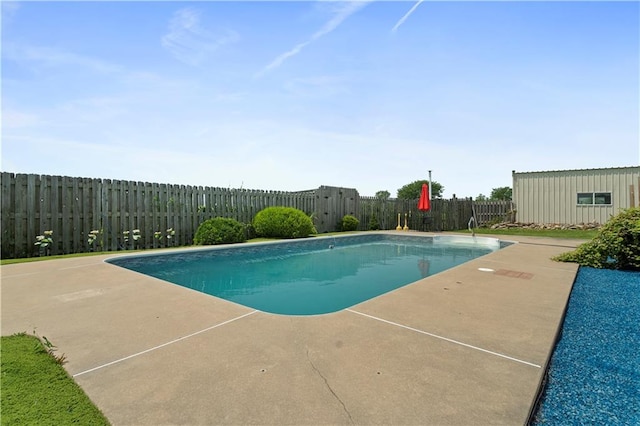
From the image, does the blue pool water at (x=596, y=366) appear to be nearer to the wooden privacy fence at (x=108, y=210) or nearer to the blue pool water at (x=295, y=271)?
the blue pool water at (x=295, y=271)

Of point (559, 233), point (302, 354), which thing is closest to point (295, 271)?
point (302, 354)

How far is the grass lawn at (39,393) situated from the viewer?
1.36 metres

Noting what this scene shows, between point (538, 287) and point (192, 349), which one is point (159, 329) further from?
point (538, 287)

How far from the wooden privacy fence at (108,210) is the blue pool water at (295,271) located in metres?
2.19

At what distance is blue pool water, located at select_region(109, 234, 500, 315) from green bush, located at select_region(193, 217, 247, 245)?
0.99m

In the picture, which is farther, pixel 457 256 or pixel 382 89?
pixel 382 89

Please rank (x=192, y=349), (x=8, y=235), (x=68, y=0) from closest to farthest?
(x=192, y=349) → (x=68, y=0) → (x=8, y=235)

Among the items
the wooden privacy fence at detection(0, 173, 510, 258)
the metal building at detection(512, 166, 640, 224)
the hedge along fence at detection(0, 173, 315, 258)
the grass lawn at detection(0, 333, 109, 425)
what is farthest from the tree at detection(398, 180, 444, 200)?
the grass lawn at detection(0, 333, 109, 425)

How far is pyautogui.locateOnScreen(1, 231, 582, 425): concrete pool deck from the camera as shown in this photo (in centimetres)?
146

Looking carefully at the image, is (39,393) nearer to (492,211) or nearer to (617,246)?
(617,246)

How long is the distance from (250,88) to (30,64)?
16.2 ft

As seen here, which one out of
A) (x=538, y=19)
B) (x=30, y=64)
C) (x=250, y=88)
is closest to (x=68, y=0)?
(x=30, y=64)

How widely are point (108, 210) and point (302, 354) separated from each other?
28.3 ft

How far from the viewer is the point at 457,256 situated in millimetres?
8391
